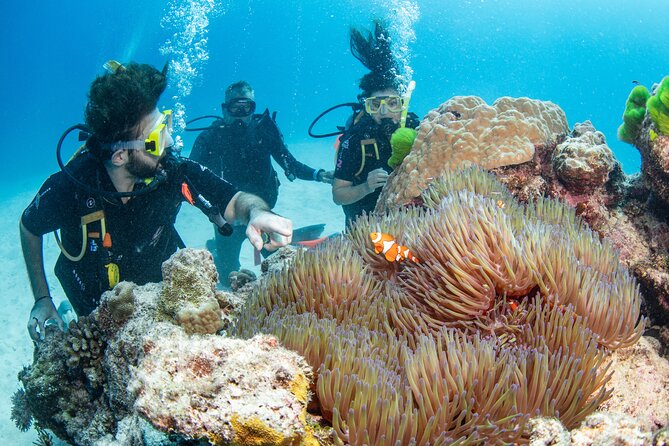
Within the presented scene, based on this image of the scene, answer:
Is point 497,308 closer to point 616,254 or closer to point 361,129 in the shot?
point 616,254

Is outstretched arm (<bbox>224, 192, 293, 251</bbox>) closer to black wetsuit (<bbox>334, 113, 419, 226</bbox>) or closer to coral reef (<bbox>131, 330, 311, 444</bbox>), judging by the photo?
coral reef (<bbox>131, 330, 311, 444</bbox>)

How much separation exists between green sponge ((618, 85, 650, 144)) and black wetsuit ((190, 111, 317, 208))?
6.45 meters

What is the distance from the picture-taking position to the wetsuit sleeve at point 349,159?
6.27 meters

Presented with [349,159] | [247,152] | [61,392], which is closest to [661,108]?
[349,159]

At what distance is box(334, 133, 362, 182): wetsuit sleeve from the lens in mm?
6270

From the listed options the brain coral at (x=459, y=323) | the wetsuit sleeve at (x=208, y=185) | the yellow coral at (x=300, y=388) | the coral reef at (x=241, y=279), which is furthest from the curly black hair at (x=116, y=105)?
the yellow coral at (x=300, y=388)

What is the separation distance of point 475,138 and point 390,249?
7.22 feet

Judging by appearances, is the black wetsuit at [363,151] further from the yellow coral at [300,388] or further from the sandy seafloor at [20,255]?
the sandy seafloor at [20,255]

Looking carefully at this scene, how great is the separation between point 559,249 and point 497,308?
45cm

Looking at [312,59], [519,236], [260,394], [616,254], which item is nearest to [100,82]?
[260,394]

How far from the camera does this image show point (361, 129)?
20.6ft

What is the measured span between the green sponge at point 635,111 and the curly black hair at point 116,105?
4439 millimetres

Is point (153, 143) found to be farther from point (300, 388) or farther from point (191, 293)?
point (300, 388)

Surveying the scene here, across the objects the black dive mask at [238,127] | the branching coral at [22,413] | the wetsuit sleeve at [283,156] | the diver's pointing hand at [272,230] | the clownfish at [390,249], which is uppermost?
the black dive mask at [238,127]
